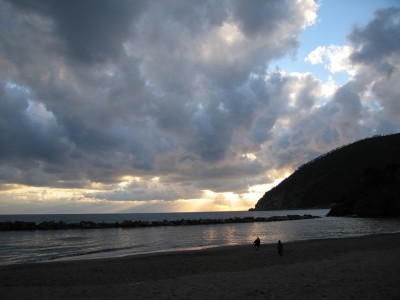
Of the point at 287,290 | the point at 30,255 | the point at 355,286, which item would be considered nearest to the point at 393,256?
the point at 355,286

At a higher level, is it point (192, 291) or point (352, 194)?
point (352, 194)

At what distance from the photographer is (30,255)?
131ft

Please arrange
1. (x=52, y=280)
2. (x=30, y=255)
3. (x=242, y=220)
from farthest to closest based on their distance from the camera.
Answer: (x=242, y=220) < (x=30, y=255) < (x=52, y=280)

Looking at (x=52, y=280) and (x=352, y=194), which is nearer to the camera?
(x=52, y=280)

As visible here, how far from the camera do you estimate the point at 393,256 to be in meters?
24.7

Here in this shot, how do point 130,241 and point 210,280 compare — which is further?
point 130,241

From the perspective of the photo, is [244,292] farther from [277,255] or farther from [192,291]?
[277,255]

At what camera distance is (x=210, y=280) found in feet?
62.4

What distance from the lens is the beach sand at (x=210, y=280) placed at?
602 inches

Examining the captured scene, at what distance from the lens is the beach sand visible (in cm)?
1529

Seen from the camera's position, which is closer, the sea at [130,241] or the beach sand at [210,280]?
the beach sand at [210,280]

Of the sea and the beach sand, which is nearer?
the beach sand

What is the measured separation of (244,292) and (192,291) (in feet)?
7.84

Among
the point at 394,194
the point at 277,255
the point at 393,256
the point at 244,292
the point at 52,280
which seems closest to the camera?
the point at 244,292
